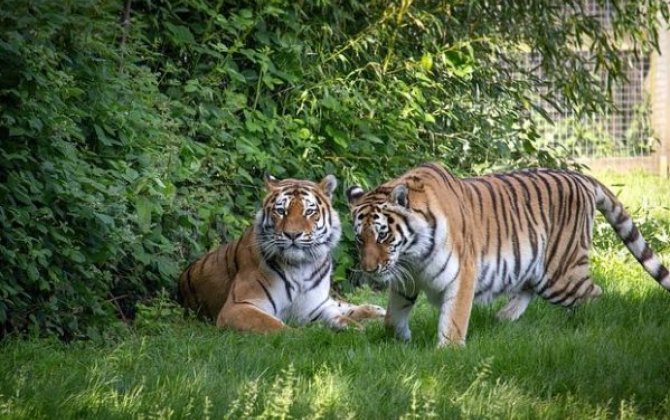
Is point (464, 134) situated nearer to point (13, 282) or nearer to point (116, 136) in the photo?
point (116, 136)

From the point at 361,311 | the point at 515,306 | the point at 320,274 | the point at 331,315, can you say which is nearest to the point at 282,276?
the point at 320,274

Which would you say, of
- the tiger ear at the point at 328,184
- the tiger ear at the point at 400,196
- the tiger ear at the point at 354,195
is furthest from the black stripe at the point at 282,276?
the tiger ear at the point at 400,196

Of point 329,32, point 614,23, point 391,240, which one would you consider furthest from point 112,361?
point 614,23

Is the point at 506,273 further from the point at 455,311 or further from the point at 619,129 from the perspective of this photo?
the point at 619,129

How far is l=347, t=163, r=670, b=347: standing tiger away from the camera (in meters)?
5.89

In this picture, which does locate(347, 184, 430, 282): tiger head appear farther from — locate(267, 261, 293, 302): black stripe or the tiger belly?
locate(267, 261, 293, 302): black stripe

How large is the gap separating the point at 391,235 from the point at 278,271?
141 centimetres

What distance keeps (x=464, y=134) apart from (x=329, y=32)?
150 centimetres

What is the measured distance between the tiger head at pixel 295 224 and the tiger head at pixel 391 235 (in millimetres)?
1053

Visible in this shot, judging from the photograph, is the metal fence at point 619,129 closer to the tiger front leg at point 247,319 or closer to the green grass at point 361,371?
the green grass at point 361,371

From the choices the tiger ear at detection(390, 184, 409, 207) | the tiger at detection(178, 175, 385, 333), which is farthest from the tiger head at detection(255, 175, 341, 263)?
the tiger ear at detection(390, 184, 409, 207)

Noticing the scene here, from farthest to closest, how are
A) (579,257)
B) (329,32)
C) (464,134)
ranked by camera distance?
(464,134) < (329,32) < (579,257)

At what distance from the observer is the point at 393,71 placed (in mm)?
9031

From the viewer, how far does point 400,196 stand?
5906 mm
